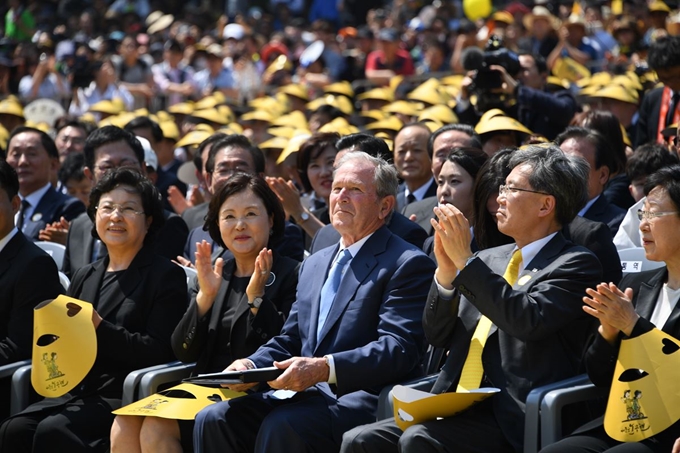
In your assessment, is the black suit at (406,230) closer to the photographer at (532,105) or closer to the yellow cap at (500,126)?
the yellow cap at (500,126)

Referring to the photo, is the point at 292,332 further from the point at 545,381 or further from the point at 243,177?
the point at 545,381

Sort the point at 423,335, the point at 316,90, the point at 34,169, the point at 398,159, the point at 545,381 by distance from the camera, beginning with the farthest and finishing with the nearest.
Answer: the point at 316,90 → the point at 34,169 → the point at 398,159 → the point at 423,335 → the point at 545,381

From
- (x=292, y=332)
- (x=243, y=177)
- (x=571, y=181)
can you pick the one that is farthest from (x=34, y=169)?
(x=571, y=181)

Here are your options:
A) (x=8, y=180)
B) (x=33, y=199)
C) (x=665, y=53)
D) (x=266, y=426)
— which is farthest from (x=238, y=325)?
(x=665, y=53)

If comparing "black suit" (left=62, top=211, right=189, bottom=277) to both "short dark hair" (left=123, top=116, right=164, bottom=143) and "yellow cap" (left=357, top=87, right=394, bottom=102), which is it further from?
"yellow cap" (left=357, top=87, right=394, bottom=102)

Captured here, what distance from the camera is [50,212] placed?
25.7ft

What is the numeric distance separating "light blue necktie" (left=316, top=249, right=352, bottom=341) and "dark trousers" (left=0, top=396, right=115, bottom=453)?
4.24ft

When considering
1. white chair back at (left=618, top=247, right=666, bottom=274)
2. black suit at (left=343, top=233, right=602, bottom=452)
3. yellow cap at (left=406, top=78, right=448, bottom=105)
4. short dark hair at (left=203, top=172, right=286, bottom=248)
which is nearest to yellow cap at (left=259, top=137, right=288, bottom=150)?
yellow cap at (left=406, top=78, right=448, bottom=105)

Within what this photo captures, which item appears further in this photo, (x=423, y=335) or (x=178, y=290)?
(x=178, y=290)

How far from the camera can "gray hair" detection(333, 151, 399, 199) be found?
4.97 meters

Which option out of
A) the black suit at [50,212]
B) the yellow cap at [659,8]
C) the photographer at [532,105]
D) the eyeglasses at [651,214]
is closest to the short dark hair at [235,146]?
the black suit at [50,212]

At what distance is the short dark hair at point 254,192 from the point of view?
17.8ft

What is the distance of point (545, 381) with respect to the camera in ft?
14.0

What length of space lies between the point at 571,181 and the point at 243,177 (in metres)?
1.78
